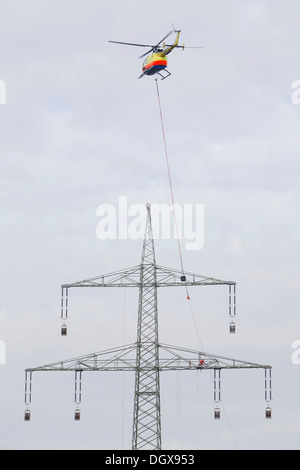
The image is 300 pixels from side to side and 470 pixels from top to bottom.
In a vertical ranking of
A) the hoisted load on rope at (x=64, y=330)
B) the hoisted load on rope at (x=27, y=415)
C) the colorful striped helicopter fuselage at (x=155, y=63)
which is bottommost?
the hoisted load on rope at (x=27, y=415)

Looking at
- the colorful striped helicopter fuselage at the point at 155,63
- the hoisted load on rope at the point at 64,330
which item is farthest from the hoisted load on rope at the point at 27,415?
the colorful striped helicopter fuselage at the point at 155,63

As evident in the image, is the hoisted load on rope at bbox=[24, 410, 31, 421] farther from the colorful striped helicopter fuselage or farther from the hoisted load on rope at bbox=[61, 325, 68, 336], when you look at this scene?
the colorful striped helicopter fuselage

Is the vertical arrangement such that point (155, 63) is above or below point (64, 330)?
above

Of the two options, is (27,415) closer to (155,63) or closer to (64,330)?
(64,330)

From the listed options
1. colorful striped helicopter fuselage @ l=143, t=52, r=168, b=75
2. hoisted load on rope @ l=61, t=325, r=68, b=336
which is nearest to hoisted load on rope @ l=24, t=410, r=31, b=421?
hoisted load on rope @ l=61, t=325, r=68, b=336

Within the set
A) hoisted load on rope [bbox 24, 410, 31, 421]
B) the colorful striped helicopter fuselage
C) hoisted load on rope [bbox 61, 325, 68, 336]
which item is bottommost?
hoisted load on rope [bbox 24, 410, 31, 421]

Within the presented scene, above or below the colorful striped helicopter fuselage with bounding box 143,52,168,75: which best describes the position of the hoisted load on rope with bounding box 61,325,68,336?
below

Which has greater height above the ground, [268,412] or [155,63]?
[155,63]

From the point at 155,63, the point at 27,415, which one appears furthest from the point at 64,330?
the point at 155,63

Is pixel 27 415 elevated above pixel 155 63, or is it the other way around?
pixel 155 63

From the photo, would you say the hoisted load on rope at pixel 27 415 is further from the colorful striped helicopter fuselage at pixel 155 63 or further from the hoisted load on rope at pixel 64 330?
the colorful striped helicopter fuselage at pixel 155 63

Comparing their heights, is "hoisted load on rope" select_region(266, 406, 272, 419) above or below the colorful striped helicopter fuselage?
below
